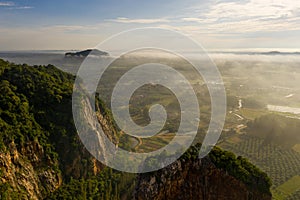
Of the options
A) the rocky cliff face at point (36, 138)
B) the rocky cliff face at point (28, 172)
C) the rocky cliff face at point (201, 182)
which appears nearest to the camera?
the rocky cliff face at point (201, 182)

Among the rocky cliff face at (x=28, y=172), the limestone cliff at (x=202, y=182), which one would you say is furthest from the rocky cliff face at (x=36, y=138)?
the limestone cliff at (x=202, y=182)

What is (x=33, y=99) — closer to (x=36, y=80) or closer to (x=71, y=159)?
(x=36, y=80)

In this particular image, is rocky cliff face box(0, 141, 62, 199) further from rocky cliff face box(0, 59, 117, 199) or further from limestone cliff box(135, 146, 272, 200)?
limestone cliff box(135, 146, 272, 200)

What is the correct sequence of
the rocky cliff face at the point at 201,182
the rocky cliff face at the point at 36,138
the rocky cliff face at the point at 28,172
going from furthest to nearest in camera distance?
the rocky cliff face at the point at 36,138, the rocky cliff face at the point at 28,172, the rocky cliff face at the point at 201,182

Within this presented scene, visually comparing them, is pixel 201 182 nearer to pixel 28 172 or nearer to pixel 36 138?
pixel 28 172

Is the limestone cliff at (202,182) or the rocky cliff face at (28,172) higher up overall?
the limestone cliff at (202,182)

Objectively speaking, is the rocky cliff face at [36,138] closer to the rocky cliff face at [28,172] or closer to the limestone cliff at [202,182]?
the rocky cliff face at [28,172]

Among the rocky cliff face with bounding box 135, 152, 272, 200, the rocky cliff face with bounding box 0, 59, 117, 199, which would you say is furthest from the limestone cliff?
the rocky cliff face with bounding box 0, 59, 117, 199

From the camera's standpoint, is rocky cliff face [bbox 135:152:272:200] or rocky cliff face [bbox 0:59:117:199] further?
rocky cliff face [bbox 0:59:117:199]
